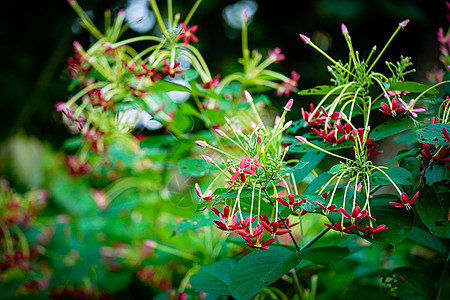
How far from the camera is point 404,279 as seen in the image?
2.33ft

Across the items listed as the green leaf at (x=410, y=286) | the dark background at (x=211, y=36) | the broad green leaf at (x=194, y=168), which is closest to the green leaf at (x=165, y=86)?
the broad green leaf at (x=194, y=168)

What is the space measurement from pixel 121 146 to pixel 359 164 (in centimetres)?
102

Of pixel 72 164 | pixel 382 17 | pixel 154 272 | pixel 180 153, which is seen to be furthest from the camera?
pixel 382 17

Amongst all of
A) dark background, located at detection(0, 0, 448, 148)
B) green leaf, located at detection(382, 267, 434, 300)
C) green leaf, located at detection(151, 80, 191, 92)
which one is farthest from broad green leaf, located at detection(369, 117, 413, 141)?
dark background, located at detection(0, 0, 448, 148)

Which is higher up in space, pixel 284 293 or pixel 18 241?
pixel 284 293

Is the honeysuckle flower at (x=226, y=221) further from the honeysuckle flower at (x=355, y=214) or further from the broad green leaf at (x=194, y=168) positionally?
the broad green leaf at (x=194, y=168)

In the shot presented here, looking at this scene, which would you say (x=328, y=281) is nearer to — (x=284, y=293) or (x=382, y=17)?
(x=284, y=293)

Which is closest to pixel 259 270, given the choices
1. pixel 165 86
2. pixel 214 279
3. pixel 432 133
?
pixel 214 279

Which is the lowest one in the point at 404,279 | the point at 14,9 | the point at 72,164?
the point at 404,279

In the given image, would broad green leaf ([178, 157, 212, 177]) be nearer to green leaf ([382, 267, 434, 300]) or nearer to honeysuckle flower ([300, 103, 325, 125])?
honeysuckle flower ([300, 103, 325, 125])

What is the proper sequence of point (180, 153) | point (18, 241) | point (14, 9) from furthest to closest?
point (14, 9), point (18, 241), point (180, 153)

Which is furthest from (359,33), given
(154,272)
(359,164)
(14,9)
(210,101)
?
(14,9)

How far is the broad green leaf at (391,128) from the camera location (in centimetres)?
59

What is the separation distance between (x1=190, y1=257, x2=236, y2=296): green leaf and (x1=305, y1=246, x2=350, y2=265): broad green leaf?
151mm
